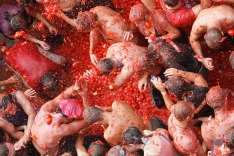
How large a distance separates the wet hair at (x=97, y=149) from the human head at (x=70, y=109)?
479 millimetres

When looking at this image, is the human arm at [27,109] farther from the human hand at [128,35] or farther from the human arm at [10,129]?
the human hand at [128,35]

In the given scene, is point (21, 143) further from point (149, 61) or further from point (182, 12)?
point (182, 12)

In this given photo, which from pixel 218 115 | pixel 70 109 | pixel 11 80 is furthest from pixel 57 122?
pixel 218 115

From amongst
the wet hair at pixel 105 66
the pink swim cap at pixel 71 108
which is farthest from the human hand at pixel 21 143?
the wet hair at pixel 105 66

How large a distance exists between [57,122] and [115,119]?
33.1 inches

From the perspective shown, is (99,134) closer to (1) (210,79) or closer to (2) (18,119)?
(2) (18,119)

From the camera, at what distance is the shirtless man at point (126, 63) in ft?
21.2

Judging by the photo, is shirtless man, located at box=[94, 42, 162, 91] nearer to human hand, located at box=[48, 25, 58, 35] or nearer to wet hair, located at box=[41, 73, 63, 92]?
wet hair, located at box=[41, 73, 63, 92]

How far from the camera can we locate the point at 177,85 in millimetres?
5934

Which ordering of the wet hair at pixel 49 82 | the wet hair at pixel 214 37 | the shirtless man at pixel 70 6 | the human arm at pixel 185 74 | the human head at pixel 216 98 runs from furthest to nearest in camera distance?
the shirtless man at pixel 70 6, the wet hair at pixel 49 82, the human arm at pixel 185 74, the wet hair at pixel 214 37, the human head at pixel 216 98

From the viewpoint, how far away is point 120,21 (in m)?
6.87

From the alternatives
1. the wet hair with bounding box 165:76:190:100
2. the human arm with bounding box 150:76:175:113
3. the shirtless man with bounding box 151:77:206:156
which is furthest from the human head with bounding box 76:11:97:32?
the shirtless man with bounding box 151:77:206:156

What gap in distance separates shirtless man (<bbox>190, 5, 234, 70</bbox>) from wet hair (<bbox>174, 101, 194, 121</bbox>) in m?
0.74

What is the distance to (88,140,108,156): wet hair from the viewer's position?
250 inches
